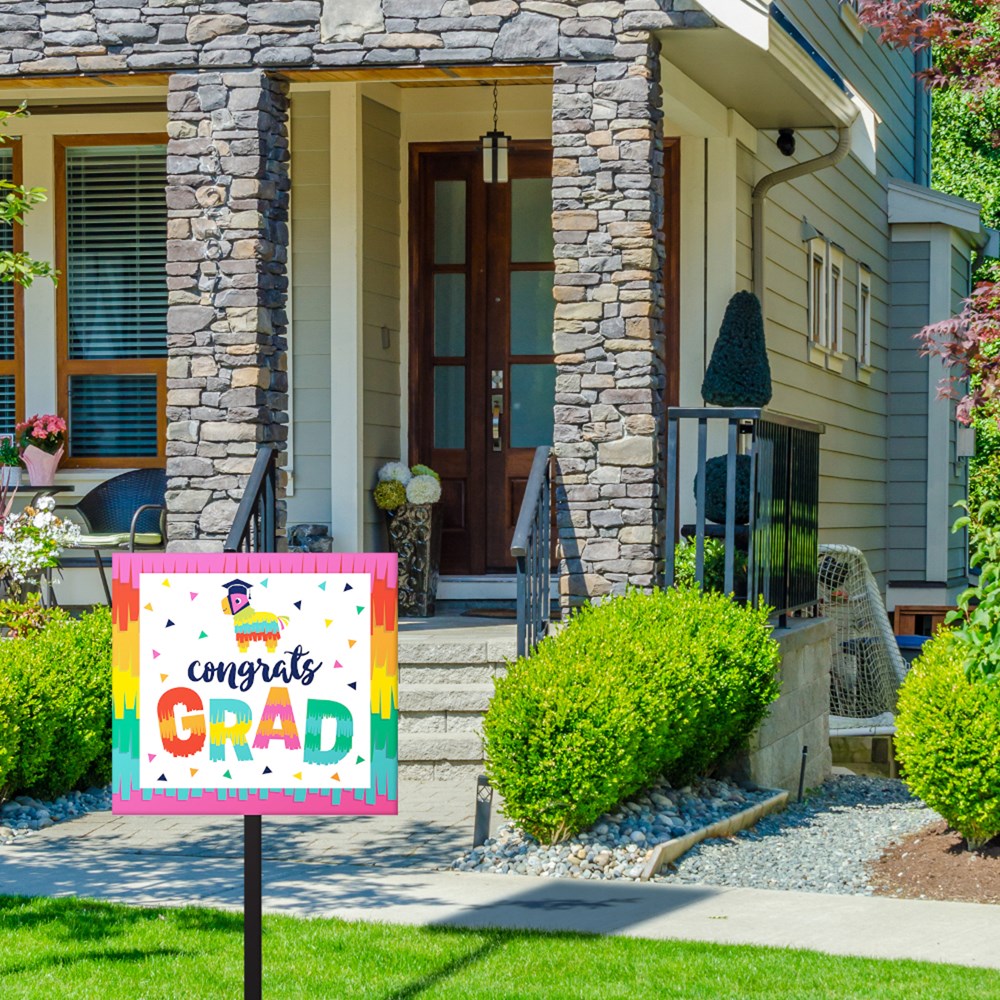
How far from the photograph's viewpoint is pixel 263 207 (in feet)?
26.9

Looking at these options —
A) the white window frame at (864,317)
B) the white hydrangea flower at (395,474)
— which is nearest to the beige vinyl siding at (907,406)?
the white window frame at (864,317)

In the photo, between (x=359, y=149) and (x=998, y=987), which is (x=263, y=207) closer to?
(x=359, y=149)

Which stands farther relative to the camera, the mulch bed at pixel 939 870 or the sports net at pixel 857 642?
the sports net at pixel 857 642

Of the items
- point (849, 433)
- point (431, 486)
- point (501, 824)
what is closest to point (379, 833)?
point (501, 824)

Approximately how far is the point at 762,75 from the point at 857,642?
4.03 meters

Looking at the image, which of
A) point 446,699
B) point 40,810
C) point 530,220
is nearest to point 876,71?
point 530,220

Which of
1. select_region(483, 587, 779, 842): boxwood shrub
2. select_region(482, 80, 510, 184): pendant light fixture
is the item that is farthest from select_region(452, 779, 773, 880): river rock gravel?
select_region(482, 80, 510, 184): pendant light fixture

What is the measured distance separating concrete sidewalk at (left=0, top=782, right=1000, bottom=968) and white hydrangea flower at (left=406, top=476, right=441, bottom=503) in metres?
3.07

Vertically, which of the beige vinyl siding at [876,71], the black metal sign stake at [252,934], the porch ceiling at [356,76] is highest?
the beige vinyl siding at [876,71]

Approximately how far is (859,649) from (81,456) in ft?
17.3

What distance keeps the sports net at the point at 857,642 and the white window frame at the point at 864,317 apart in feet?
11.3

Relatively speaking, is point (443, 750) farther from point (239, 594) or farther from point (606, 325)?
point (239, 594)

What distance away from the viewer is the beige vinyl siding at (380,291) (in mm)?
9641

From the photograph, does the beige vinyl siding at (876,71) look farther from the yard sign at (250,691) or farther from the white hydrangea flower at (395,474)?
the yard sign at (250,691)
